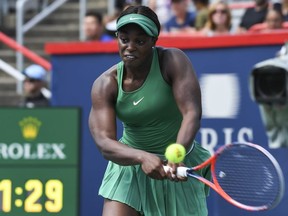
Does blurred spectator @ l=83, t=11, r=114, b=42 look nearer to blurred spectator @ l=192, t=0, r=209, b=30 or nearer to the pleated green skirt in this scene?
blurred spectator @ l=192, t=0, r=209, b=30

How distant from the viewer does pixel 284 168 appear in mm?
6969

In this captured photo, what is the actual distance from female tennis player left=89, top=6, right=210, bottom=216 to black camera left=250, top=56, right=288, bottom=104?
1.43 meters

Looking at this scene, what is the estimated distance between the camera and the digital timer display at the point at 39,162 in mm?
8211

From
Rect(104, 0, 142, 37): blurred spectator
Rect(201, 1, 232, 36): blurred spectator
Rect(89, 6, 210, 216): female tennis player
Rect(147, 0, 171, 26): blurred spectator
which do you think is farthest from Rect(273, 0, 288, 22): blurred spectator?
Rect(89, 6, 210, 216): female tennis player

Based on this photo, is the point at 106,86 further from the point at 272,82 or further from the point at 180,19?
the point at 180,19

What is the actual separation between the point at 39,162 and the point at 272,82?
6.67ft

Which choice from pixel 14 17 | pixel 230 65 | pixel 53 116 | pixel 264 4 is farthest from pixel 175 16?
pixel 14 17

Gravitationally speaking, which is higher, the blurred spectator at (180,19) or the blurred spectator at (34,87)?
the blurred spectator at (180,19)

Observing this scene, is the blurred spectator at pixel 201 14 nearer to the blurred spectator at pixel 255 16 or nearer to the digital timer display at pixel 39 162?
the blurred spectator at pixel 255 16

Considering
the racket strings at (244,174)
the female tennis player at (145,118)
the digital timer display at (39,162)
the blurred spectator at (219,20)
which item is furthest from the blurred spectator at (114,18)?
the racket strings at (244,174)

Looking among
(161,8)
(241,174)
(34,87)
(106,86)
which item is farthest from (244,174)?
(161,8)

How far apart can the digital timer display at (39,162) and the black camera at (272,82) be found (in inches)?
58.6

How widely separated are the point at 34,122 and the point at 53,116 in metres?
0.16

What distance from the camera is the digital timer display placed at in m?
8.21
